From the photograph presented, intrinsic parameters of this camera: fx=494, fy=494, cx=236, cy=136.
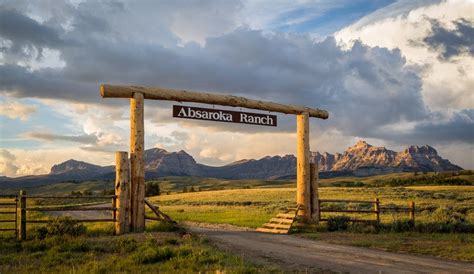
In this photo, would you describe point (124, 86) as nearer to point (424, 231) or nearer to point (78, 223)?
point (78, 223)

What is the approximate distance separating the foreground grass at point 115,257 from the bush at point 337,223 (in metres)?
6.22

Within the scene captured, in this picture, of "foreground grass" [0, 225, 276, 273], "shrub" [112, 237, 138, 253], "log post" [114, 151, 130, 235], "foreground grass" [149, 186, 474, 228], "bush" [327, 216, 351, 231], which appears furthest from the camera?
"foreground grass" [149, 186, 474, 228]

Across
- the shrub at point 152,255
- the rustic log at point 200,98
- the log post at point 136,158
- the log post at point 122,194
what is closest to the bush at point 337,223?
the rustic log at point 200,98

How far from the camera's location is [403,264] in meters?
10.8

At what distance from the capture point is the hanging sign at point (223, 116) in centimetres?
1755

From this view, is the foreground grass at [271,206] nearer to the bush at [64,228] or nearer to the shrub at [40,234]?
the bush at [64,228]

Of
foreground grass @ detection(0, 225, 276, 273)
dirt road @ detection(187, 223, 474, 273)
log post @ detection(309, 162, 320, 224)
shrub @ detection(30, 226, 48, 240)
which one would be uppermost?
log post @ detection(309, 162, 320, 224)

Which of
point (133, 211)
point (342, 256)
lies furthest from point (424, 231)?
point (133, 211)

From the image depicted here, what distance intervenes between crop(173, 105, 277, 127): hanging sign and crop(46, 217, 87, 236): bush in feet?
16.1

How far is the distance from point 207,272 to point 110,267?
240 centimetres

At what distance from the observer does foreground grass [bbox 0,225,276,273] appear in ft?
32.7

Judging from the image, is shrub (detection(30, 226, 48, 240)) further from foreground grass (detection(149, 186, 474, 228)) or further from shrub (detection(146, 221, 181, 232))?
foreground grass (detection(149, 186, 474, 228))

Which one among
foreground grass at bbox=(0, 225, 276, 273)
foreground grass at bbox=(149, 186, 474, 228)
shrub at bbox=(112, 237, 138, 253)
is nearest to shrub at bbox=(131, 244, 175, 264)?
foreground grass at bbox=(0, 225, 276, 273)

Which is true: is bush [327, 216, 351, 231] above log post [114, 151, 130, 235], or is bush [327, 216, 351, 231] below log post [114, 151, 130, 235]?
below
